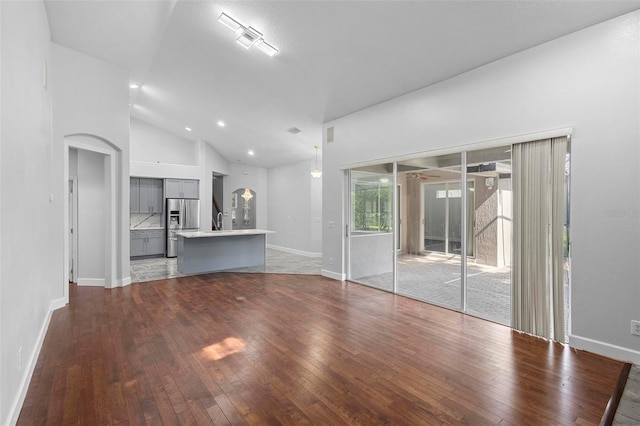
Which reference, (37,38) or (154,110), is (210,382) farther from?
(154,110)

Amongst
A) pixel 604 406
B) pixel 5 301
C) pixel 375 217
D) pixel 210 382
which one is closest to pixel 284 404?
pixel 210 382

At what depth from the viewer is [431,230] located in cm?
480

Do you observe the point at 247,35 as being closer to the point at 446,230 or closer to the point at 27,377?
the point at 446,230

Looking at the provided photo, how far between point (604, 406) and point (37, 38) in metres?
5.79

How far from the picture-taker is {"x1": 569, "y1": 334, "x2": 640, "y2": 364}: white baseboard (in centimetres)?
275

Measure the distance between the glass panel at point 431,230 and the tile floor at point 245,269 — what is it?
2.33 metres

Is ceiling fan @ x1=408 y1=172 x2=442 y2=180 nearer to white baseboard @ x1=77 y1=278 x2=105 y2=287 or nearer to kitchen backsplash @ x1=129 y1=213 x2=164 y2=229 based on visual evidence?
white baseboard @ x1=77 y1=278 x2=105 y2=287

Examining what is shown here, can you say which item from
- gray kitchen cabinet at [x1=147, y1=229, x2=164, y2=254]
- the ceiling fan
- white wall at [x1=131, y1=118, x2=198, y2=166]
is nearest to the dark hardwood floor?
the ceiling fan

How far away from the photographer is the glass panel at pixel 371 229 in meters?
5.48

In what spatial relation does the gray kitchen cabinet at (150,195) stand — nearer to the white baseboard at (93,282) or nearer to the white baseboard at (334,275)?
the white baseboard at (93,282)

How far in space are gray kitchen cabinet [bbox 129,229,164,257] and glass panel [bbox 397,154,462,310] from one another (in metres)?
7.04

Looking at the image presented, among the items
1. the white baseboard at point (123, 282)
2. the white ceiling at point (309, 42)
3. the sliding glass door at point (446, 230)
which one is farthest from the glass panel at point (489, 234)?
the white baseboard at point (123, 282)

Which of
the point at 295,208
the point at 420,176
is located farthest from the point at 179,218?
the point at 420,176

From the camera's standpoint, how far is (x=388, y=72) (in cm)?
425
